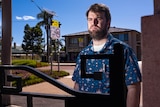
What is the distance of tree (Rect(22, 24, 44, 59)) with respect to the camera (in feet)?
215

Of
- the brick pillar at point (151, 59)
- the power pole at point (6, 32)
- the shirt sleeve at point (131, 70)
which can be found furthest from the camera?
the power pole at point (6, 32)

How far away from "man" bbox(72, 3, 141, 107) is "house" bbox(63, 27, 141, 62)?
149 ft

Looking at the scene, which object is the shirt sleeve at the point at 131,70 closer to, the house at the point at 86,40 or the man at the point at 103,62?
the man at the point at 103,62

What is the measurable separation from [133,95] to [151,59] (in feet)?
5.87

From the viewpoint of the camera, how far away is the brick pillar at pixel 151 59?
3406 millimetres

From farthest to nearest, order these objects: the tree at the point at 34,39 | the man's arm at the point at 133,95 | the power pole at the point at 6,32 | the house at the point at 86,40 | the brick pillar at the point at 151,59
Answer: the tree at the point at 34,39 → the house at the point at 86,40 → the power pole at the point at 6,32 → the brick pillar at the point at 151,59 → the man's arm at the point at 133,95

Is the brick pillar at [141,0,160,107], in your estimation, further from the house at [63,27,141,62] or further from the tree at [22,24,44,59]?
the tree at [22,24,44,59]

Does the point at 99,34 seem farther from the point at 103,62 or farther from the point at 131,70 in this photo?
the point at 131,70

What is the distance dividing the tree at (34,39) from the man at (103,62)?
210 feet

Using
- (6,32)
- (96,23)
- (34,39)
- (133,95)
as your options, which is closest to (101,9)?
(96,23)

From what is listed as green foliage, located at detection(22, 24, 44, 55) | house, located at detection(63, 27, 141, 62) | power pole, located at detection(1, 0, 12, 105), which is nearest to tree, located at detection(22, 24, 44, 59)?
green foliage, located at detection(22, 24, 44, 55)

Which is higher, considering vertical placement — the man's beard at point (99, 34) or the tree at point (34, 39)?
the tree at point (34, 39)

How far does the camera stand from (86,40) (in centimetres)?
5288

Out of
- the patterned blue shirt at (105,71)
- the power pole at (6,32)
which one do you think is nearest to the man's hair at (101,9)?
the patterned blue shirt at (105,71)
